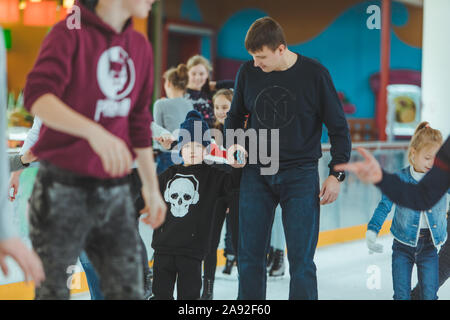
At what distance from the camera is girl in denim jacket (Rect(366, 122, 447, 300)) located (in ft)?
7.95

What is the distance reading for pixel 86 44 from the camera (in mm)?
1343

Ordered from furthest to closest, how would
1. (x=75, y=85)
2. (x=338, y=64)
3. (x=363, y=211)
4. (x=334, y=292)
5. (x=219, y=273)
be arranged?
(x=338, y=64) < (x=363, y=211) < (x=219, y=273) < (x=334, y=292) < (x=75, y=85)

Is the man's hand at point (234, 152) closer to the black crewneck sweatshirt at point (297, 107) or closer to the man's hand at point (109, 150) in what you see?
the black crewneck sweatshirt at point (297, 107)

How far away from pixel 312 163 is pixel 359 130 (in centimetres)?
1130

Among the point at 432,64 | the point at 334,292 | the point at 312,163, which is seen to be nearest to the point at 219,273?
the point at 334,292

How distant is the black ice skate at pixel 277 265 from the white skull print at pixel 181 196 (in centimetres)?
145

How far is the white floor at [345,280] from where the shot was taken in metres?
3.22

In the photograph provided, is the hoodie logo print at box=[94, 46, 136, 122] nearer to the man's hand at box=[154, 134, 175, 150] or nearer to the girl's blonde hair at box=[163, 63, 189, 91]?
the man's hand at box=[154, 134, 175, 150]

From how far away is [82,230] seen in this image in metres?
1.31

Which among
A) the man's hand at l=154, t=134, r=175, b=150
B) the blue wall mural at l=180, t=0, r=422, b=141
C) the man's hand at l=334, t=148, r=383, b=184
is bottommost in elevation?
the man's hand at l=334, t=148, r=383, b=184

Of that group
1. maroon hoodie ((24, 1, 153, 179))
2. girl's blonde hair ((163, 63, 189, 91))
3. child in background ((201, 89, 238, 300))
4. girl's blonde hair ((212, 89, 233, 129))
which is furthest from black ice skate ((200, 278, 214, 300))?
maroon hoodie ((24, 1, 153, 179))

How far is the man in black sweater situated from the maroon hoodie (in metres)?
0.75
